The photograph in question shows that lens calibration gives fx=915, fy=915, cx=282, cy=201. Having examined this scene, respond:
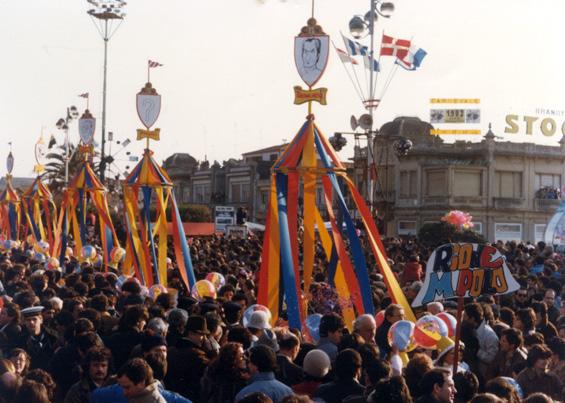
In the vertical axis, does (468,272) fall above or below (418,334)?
above

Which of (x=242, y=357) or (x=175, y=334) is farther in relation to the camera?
(x=175, y=334)

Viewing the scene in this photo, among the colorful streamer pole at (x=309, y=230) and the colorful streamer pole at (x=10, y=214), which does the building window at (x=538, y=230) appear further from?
the colorful streamer pole at (x=309, y=230)

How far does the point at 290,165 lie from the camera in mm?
11805

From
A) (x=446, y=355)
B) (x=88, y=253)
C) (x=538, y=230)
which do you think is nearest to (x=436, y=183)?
(x=538, y=230)

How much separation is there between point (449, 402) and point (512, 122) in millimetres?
49149

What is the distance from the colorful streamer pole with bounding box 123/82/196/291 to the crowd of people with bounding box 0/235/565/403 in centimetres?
544

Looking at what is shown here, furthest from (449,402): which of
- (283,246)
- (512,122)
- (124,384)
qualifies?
(512,122)

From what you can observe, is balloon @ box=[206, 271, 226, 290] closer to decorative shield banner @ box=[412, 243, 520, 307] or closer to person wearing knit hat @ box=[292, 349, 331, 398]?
decorative shield banner @ box=[412, 243, 520, 307]

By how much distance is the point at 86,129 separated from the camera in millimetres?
23375

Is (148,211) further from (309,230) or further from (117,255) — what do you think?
(309,230)

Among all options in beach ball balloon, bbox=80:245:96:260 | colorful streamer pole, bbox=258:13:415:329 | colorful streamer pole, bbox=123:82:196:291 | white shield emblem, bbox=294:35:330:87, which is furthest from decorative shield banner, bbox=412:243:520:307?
beach ball balloon, bbox=80:245:96:260

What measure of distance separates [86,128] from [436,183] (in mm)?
30606

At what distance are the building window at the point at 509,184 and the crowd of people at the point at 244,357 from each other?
4134 centimetres

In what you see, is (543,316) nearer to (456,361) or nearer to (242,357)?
(456,361)
